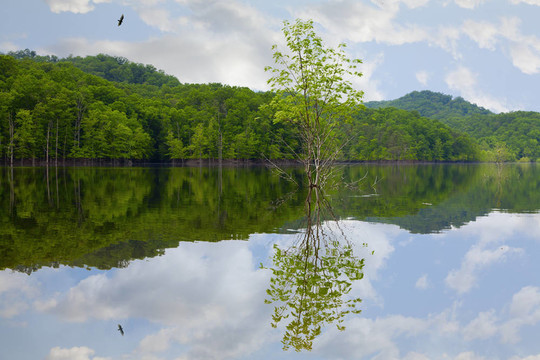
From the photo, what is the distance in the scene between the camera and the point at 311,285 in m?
9.54

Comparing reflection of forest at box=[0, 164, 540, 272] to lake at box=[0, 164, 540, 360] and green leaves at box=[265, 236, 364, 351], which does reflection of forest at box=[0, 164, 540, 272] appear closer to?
lake at box=[0, 164, 540, 360]

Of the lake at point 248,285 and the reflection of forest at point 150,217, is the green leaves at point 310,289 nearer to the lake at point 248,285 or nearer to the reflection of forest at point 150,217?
the lake at point 248,285

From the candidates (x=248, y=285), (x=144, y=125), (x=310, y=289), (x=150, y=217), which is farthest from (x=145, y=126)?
(x=310, y=289)

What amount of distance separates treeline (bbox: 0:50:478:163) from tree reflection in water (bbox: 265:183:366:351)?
45.1m

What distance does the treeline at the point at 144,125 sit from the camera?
302 ft

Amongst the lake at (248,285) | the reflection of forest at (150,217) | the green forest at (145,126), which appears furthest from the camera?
the green forest at (145,126)

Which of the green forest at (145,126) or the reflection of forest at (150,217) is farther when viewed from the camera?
the green forest at (145,126)

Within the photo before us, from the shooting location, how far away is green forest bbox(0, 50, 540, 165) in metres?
91.6

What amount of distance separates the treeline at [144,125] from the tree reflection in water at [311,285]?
148ft

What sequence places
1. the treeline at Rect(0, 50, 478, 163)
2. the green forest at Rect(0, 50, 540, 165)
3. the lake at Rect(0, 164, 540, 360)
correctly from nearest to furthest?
1. the lake at Rect(0, 164, 540, 360)
2. the green forest at Rect(0, 50, 540, 165)
3. the treeline at Rect(0, 50, 478, 163)

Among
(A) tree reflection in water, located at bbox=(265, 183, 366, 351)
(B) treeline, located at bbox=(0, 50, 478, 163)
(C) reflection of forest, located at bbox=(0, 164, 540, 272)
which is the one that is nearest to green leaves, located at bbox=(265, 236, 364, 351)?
(A) tree reflection in water, located at bbox=(265, 183, 366, 351)

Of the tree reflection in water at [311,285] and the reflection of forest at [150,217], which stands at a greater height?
the reflection of forest at [150,217]

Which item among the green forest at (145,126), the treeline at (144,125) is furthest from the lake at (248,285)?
the green forest at (145,126)

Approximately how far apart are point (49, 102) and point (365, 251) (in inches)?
3731
